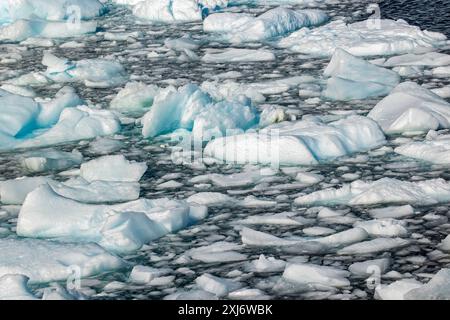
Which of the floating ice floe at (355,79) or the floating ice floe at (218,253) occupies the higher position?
the floating ice floe at (218,253)

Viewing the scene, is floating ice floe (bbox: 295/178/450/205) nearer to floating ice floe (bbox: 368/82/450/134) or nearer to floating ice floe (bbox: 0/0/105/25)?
floating ice floe (bbox: 368/82/450/134)

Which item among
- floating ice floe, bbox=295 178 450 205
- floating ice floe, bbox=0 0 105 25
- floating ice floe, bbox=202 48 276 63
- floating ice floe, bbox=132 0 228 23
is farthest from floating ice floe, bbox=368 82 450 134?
floating ice floe, bbox=0 0 105 25

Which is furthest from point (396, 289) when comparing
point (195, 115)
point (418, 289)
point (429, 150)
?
point (195, 115)

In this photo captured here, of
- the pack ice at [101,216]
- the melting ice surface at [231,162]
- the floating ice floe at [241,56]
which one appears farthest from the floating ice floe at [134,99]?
the pack ice at [101,216]

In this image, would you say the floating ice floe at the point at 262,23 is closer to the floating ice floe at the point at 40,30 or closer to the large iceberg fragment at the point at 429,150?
the floating ice floe at the point at 40,30

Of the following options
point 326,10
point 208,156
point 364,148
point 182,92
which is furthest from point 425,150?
point 326,10

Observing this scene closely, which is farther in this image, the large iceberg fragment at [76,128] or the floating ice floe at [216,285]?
the large iceberg fragment at [76,128]
